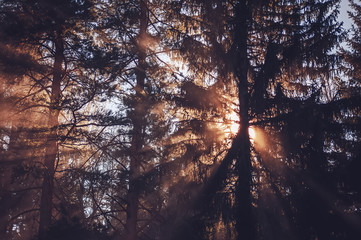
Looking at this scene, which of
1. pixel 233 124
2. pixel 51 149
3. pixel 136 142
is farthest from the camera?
pixel 136 142

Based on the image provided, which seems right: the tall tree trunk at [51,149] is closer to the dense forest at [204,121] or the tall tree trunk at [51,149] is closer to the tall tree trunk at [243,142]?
the dense forest at [204,121]

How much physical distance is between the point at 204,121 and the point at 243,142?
59.5 inches

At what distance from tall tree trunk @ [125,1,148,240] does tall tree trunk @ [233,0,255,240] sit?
11.3 ft

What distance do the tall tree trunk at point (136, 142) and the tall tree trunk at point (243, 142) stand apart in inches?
136

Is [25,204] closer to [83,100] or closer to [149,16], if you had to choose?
[83,100]

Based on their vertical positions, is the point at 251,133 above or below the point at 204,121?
below

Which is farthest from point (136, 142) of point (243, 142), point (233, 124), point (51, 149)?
point (243, 142)

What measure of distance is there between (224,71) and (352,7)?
503 inches

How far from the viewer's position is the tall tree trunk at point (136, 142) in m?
9.02

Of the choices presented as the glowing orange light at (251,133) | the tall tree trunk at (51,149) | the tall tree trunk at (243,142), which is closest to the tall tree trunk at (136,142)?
the tall tree trunk at (51,149)

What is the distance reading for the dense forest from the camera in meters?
7.06

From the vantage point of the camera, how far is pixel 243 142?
7.55 m

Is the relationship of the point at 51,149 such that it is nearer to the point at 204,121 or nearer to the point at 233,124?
the point at 204,121

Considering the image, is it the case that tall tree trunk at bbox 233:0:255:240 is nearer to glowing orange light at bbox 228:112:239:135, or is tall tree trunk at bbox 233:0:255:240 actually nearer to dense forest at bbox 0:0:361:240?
dense forest at bbox 0:0:361:240
